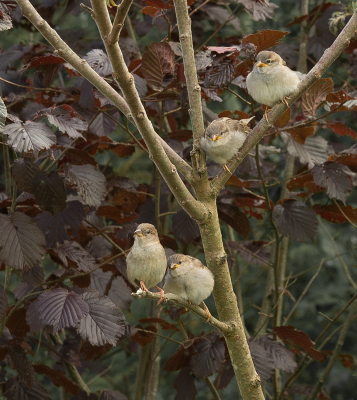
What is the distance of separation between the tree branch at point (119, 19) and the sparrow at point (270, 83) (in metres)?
1.00

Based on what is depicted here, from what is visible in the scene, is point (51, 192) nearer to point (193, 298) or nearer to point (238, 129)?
point (193, 298)

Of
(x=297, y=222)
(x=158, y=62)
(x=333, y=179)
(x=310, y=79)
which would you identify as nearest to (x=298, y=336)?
(x=297, y=222)

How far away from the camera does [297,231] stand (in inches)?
96.3

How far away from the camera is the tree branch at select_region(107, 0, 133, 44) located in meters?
1.14

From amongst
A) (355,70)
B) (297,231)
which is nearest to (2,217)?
(297,231)

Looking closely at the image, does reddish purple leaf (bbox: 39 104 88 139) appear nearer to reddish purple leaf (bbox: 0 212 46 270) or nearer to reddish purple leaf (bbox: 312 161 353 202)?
reddish purple leaf (bbox: 0 212 46 270)

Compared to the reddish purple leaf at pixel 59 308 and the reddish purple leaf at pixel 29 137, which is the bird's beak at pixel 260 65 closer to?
the reddish purple leaf at pixel 29 137

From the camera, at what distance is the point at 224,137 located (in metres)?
2.36

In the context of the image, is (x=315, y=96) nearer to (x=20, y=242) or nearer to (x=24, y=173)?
(x=24, y=173)

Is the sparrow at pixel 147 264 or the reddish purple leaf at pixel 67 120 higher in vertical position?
the reddish purple leaf at pixel 67 120

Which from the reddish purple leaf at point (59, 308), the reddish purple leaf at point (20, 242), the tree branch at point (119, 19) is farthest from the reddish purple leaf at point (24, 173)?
the tree branch at point (119, 19)

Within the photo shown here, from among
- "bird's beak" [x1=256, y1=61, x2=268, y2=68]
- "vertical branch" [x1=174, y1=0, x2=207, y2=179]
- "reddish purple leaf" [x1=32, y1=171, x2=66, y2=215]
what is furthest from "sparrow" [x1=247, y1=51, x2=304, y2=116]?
"reddish purple leaf" [x1=32, y1=171, x2=66, y2=215]

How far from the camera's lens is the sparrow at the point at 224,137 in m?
2.26

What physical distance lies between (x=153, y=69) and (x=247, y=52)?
44 cm
